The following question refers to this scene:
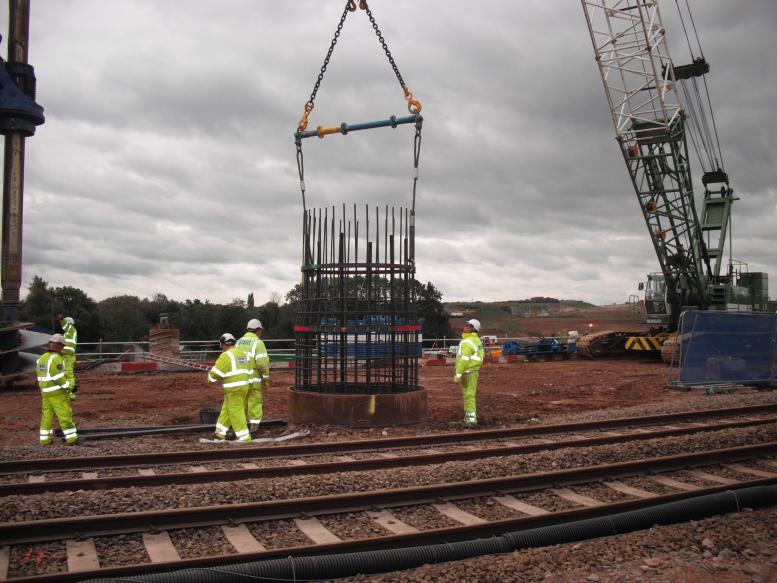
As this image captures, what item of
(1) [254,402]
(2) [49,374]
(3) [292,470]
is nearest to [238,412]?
(1) [254,402]

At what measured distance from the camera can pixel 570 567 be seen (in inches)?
207

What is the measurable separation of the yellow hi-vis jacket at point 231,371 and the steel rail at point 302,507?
3.91 metres

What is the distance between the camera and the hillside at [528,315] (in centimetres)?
6225

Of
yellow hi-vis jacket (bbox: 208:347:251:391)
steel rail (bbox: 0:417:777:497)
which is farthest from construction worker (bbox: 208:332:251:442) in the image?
steel rail (bbox: 0:417:777:497)

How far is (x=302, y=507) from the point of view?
6.34 meters

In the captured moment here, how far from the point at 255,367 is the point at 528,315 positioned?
64439 mm

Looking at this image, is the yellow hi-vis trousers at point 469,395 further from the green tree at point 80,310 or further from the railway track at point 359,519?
the green tree at point 80,310

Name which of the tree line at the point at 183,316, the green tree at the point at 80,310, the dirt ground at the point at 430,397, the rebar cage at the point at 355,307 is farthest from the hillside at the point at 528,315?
the rebar cage at the point at 355,307

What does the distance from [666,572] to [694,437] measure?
5.27 m

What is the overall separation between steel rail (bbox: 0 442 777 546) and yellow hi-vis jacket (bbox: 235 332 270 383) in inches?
168

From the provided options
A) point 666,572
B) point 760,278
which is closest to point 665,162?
point 760,278

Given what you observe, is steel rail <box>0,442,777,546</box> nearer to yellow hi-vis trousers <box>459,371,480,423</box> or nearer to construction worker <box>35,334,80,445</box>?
yellow hi-vis trousers <box>459,371,480,423</box>

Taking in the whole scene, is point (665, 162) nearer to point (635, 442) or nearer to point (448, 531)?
point (635, 442)

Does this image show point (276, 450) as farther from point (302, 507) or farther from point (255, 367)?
point (302, 507)
